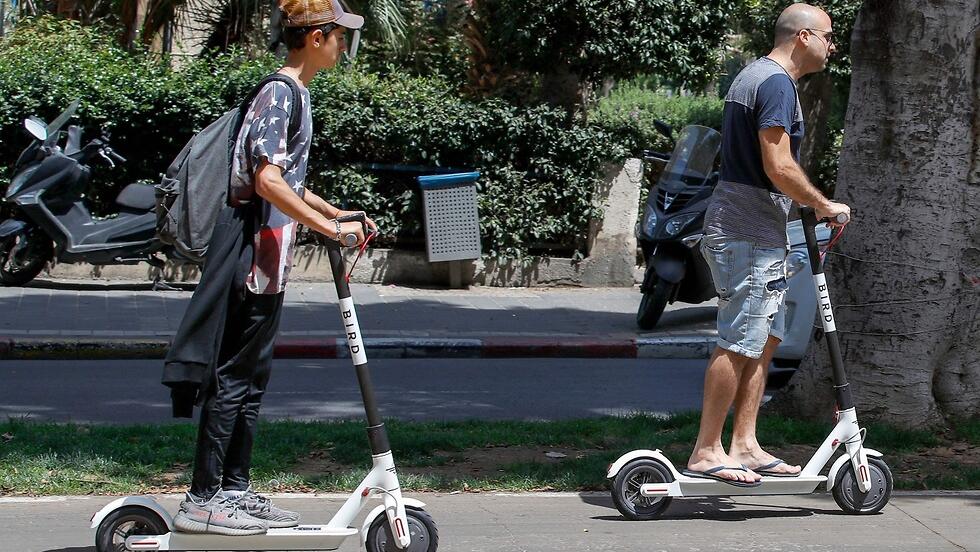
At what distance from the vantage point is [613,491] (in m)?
5.25

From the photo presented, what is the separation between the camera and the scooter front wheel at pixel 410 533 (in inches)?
171

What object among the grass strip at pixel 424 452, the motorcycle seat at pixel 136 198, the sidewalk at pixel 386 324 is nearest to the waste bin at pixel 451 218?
the sidewalk at pixel 386 324

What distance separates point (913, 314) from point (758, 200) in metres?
1.63

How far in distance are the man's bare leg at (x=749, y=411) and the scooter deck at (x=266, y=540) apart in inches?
76.0

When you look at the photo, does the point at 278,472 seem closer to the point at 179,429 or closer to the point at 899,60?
the point at 179,429

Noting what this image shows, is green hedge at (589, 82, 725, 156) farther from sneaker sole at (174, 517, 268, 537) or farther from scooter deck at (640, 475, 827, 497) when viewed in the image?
sneaker sole at (174, 517, 268, 537)

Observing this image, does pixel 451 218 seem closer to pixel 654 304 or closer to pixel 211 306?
pixel 654 304

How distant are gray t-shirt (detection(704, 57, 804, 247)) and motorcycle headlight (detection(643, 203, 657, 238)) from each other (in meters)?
6.20

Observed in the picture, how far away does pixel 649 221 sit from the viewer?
11.7 m

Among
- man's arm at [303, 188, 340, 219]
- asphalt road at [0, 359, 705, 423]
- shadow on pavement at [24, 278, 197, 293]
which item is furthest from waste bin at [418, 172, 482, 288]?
man's arm at [303, 188, 340, 219]

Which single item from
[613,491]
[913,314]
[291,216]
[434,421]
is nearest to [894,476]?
[913,314]

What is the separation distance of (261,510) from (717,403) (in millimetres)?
1973

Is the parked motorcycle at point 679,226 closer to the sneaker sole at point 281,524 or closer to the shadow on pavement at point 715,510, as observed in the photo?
the shadow on pavement at point 715,510

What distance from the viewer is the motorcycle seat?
41.0ft
